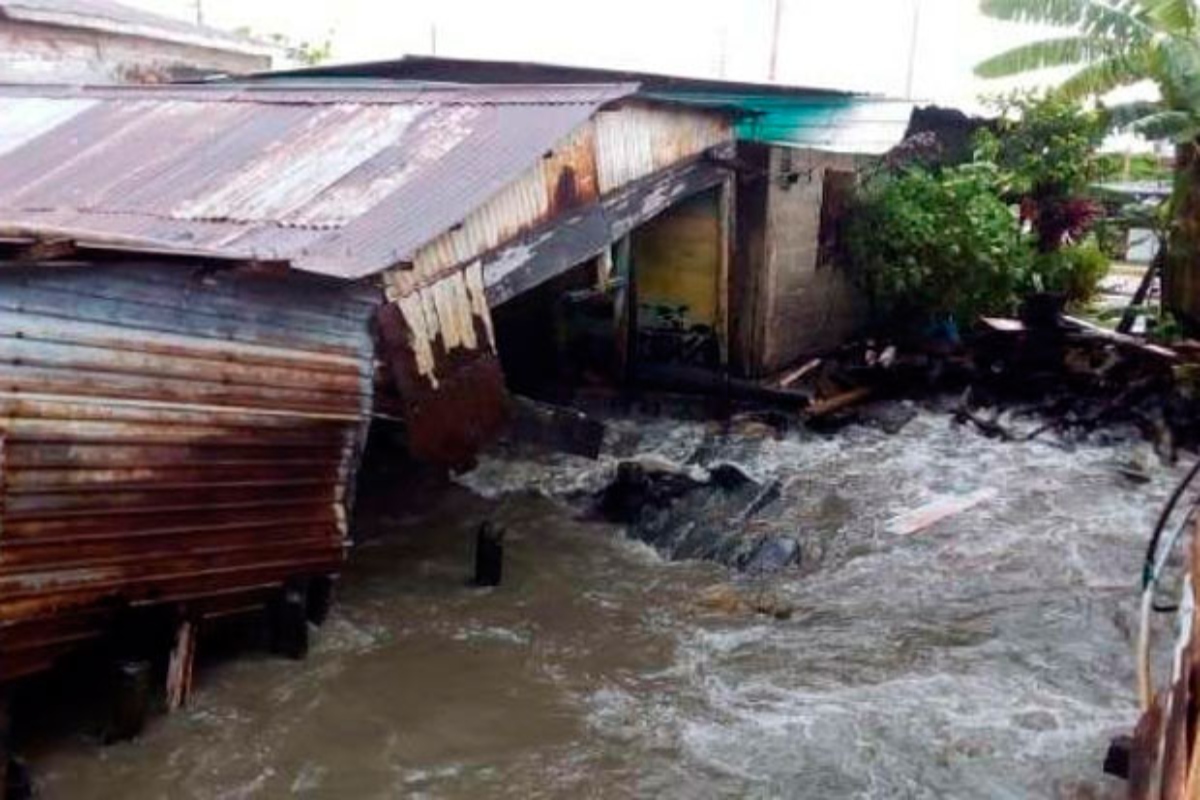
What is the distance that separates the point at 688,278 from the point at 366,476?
4.53 meters

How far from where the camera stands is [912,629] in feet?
24.6

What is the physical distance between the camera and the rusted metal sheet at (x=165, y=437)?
194 inches

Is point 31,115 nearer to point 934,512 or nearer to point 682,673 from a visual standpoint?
point 682,673

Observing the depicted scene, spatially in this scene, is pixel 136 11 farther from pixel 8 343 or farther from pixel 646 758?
pixel 646 758

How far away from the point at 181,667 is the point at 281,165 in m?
3.24

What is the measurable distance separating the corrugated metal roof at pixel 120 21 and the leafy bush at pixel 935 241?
33.1 ft

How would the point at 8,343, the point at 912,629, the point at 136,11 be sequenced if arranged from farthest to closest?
the point at 136,11 → the point at 912,629 → the point at 8,343

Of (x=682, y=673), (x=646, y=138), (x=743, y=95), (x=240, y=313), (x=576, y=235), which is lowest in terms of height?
(x=682, y=673)

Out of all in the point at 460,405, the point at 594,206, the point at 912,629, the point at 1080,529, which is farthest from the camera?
the point at 1080,529

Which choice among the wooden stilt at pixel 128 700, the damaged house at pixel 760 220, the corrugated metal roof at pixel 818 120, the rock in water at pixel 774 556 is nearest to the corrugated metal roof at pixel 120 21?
the damaged house at pixel 760 220

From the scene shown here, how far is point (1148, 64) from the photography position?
39.4ft

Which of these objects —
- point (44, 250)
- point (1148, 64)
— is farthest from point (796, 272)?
point (44, 250)

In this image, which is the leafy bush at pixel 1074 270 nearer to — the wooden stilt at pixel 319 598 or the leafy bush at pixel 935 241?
the leafy bush at pixel 935 241

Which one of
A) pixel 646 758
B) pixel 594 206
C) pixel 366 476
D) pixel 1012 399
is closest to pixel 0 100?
pixel 366 476
